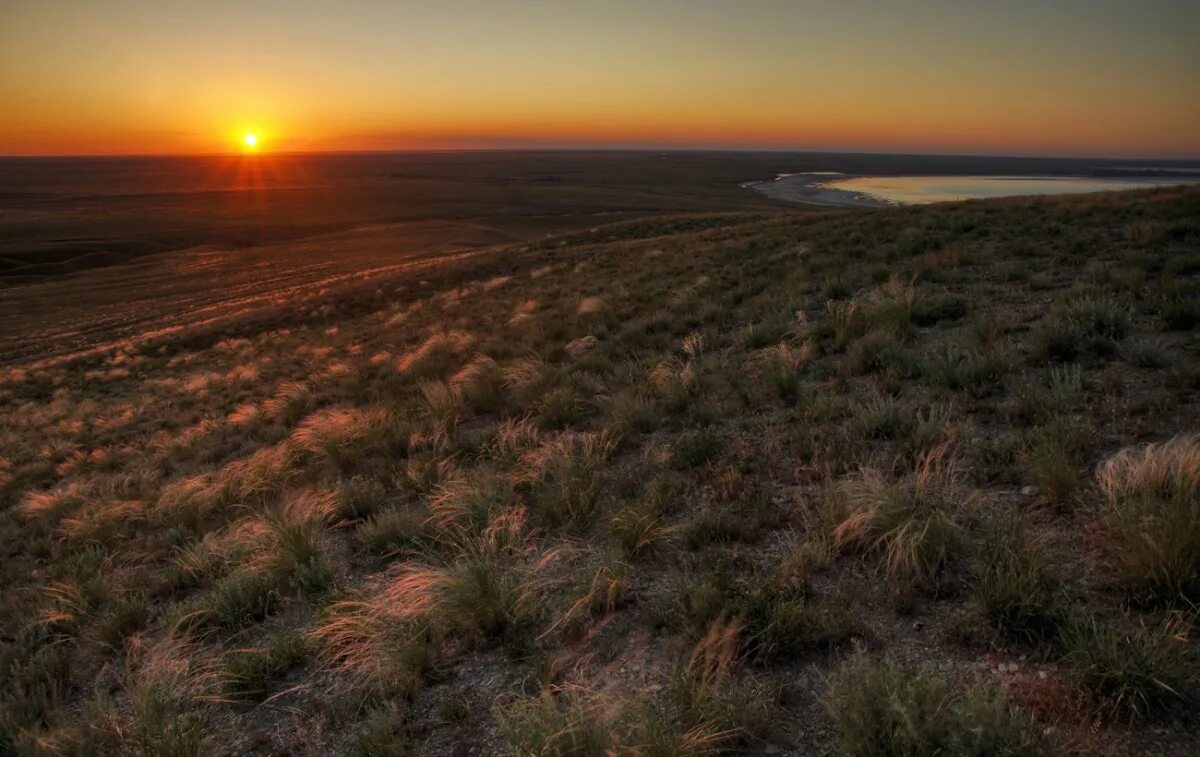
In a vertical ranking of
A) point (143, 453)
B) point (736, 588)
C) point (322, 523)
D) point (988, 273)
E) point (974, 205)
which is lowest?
point (143, 453)

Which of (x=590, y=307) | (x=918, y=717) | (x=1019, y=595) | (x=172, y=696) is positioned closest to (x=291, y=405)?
(x=590, y=307)

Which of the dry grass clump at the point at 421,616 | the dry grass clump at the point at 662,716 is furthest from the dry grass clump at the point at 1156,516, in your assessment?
the dry grass clump at the point at 421,616

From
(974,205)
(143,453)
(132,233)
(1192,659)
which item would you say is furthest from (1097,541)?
(132,233)

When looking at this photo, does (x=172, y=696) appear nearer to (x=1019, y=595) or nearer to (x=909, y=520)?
(x=909, y=520)

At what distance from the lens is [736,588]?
3561 millimetres

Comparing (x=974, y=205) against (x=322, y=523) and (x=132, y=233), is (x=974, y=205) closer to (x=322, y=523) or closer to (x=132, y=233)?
(x=322, y=523)

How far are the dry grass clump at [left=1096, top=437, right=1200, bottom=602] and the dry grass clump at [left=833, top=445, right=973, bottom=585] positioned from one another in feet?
2.47

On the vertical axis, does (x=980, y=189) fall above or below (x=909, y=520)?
above

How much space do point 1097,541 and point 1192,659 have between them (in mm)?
888

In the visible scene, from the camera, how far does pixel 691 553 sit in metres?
4.17

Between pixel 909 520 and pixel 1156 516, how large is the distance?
1.18m

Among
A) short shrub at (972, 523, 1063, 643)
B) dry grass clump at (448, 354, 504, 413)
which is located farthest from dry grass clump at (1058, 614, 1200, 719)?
dry grass clump at (448, 354, 504, 413)

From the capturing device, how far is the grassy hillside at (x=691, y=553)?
283 cm

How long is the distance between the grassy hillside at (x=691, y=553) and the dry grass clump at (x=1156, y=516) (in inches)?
0.7
